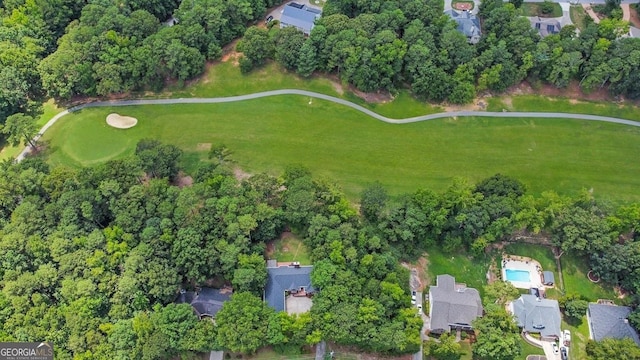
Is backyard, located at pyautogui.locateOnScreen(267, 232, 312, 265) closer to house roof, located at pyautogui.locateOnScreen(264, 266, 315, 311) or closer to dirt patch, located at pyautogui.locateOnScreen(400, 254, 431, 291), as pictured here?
house roof, located at pyautogui.locateOnScreen(264, 266, 315, 311)

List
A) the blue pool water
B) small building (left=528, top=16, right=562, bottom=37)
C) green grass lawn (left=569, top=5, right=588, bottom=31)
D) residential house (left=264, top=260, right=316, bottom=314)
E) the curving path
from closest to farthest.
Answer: residential house (left=264, top=260, right=316, bottom=314) → the blue pool water → the curving path → small building (left=528, top=16, right=562, bottom=37) → green grass lawn (left=569, top=5, right=588, bottom=31)

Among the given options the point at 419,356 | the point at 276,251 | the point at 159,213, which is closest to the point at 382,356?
the point at 419,356

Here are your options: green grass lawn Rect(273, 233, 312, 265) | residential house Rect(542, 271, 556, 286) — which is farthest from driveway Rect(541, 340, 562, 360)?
green grass lawn Rect(273, 233, 312, 265)

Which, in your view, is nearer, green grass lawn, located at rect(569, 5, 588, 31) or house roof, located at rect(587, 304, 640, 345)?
house roof, located at rect(587, 304, 640, 345)

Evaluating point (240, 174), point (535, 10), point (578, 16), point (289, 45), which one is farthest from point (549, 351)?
point (578, 16)

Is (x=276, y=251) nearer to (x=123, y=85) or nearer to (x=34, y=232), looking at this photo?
(x=34, y=232)

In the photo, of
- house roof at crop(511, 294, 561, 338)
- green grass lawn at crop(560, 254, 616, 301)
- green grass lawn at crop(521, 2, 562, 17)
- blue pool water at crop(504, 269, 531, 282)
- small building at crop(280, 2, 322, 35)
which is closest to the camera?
house roof at crop(511, 294, 561, 338)

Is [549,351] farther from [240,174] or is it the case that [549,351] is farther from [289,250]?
[240,174]
